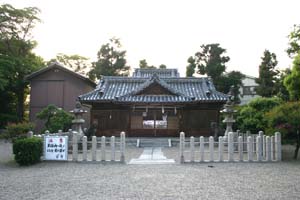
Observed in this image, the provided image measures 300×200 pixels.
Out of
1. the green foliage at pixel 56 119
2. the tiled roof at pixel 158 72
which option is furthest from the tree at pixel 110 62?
the green foliage at pixel 56 119

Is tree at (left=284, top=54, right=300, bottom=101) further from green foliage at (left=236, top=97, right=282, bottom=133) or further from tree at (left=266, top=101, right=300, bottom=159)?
tree at (left=266, top=101, right=300, bottom=159)

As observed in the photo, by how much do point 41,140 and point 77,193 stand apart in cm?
611

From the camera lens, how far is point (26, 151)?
11.8 m

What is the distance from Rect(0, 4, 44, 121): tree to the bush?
16702 millimetres

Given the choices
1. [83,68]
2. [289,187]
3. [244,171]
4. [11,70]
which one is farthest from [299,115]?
[83,68]

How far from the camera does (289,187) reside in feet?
25.2

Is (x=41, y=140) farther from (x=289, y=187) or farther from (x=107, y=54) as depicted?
(x=107, y=54)

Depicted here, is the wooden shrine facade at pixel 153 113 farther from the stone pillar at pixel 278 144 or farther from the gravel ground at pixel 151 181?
the gravel ground at pixel 151 181

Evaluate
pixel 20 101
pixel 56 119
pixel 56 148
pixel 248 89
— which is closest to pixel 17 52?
pixel 20 101

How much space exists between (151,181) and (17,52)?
27.1m

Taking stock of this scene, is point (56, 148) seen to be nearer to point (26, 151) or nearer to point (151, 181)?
point (26, 151)

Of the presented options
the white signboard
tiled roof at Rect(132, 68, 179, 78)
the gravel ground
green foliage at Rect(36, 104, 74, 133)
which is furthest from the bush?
tiled roof at Rect(132, 68, 179, 78)

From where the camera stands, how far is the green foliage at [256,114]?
57.5 feet

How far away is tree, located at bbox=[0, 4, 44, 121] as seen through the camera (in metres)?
27.9
